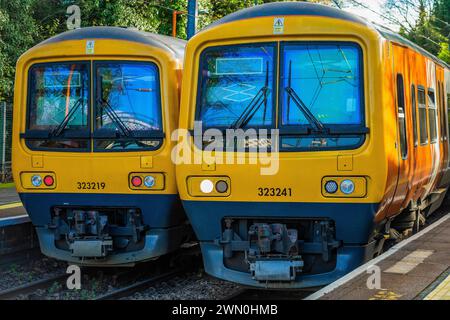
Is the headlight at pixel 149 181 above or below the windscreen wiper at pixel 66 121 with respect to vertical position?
below

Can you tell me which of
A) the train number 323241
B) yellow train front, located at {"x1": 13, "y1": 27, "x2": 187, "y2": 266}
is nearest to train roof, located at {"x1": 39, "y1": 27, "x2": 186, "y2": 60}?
yellow train front, located at {"x1": 13, "y1": 27, "x2": 187, "y2": 266}

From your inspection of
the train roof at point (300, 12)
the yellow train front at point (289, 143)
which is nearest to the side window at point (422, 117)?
the yellow train front at point (289, 143)

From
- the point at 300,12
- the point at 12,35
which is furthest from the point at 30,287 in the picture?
the point at 12,35

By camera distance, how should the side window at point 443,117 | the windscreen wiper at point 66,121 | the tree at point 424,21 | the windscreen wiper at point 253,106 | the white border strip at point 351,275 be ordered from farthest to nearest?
1. the tree at point 424,21
2. the side window at point 443,117
3. the windscreen wiper at point 66,121
4. the windscreen wiper at point 253,106
5. the white border strip at point 351,275

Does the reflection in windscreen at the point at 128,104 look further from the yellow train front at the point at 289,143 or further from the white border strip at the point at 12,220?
the white border strip at the point at 12,220

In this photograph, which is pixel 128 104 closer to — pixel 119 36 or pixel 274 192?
pixel 119 36

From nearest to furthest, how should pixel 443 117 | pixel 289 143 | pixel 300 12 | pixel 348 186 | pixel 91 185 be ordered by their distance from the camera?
pixel 348 186
pixel 289 143
pixel 300 12
pixel 91 185
pixel 443 117

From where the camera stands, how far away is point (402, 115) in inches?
349

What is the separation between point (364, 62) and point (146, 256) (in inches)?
133

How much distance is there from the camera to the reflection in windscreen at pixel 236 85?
325 inches

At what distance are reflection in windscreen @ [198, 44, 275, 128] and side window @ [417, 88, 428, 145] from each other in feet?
9.22

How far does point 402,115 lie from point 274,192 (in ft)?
5.76

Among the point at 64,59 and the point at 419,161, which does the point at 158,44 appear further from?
the point at 419,161
